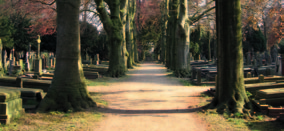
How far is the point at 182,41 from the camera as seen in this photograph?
798 inches

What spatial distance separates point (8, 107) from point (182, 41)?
51.5ft

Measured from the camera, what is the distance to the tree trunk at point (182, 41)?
20.0 metres

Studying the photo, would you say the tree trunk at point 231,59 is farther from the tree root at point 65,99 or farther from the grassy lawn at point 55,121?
the tree root at point 65,99

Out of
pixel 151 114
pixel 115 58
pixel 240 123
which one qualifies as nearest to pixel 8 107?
pixel 151 114

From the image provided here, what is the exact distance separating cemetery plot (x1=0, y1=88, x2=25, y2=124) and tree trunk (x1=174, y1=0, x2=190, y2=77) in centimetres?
1451

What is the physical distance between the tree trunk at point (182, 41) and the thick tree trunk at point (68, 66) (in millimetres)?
12529

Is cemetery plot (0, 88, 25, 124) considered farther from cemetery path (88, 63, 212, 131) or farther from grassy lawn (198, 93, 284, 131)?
grassy lawn (198, 93, 284, 131)

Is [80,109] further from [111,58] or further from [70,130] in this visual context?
[111,58]

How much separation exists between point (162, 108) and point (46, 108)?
3.35 meters

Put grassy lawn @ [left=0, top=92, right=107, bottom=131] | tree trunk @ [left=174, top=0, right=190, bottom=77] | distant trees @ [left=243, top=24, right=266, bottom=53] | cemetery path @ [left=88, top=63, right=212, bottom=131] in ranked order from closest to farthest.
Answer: grassy lawn @ [left=0, top=92, right=107, bottom=131] < cemetery path @ [left=88, top=63, right=212, bottom=131] < tree trunk @ [left=174, top=0, right=190, bottom=77] < distant trees @ [left=243, top=24, right=266, bottom=53]

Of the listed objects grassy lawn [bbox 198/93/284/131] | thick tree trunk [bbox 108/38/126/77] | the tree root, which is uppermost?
thick tree trunk [bbox 108/38/126/77]

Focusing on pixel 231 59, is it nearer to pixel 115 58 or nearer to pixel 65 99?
pixel 65 99

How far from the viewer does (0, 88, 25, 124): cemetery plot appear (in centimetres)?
592

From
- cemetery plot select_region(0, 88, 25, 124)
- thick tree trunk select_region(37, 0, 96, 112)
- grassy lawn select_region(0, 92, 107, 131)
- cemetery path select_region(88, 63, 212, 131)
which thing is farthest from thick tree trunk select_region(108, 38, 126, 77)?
cemetery plot select_region(0, 88, 25, 124)
